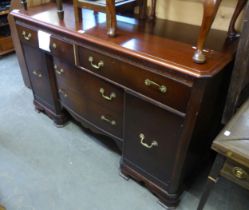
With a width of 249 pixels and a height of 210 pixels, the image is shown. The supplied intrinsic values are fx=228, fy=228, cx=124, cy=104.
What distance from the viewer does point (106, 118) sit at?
1.34 metres

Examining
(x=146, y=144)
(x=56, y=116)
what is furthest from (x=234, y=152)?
(x=56, y=116)

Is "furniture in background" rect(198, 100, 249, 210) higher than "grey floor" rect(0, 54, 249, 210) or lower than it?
higher

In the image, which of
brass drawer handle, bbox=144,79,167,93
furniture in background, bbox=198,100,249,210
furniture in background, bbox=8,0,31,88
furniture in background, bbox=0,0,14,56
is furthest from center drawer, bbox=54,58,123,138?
furniture in background, bbox=0,0,14,56

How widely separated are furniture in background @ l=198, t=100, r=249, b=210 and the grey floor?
58cm

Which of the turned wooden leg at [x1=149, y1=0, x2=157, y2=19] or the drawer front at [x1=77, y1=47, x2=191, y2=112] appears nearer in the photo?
the drawer front at [x1=77, y1=47, x2=191, y2=112]

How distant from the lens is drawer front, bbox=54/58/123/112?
3.93 ft

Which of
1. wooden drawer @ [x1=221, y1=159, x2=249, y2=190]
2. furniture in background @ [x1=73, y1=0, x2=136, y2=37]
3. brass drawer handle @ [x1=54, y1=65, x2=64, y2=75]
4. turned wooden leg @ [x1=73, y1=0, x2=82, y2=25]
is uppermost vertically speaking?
furniture in background @ [x1=73, y1=0, x2=136, y2=37]

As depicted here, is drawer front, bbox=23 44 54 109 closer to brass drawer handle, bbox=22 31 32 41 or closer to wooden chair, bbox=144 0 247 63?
brass drawer handle, bbox=22 31 32 41

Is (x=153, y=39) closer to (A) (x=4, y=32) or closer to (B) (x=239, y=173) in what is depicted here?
(B) (x=239, y=173)

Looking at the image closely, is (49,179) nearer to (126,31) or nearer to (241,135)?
(126,31)

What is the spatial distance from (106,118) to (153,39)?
1.73 feet

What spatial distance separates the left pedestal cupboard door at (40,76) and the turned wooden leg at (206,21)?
39.7 inches

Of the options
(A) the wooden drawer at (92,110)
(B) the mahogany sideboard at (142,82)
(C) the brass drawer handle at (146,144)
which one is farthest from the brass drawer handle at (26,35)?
(C) the brass drawer handle at (146,144)

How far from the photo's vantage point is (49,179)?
4.63 feet
